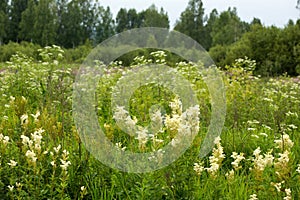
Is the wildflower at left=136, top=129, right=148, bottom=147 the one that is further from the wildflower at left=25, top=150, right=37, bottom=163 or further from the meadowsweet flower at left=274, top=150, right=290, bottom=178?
the meadowsweet flower at left=274, top=150, right=290, bottom=178

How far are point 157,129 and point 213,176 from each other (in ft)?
1.54

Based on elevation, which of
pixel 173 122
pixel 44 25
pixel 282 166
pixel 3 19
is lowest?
pixel 282 166

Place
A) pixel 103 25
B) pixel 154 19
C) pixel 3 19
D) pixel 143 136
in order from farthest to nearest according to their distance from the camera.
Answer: pixel 103 25 < pixel 154 19 < pixel 3 19 < pixel 143 136

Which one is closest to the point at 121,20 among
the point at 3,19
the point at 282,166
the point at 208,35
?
the point at 208,35

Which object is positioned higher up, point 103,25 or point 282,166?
point 103,25

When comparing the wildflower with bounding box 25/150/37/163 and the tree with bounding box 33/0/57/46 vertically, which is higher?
the tree with bounding box 33/0/57/46

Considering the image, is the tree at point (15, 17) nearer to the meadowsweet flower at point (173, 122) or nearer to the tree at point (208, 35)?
the tree at point (208, 35)

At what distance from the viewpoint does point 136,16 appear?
57.5 metres

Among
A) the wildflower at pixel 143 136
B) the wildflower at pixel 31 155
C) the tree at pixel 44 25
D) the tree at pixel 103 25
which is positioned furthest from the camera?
the tree at pixel 103 25

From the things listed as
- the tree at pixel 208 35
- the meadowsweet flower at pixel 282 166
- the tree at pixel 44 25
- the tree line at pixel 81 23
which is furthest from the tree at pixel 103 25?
the meadowsweet flower at pixel 282 166

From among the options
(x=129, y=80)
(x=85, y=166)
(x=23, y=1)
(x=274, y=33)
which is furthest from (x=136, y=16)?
(x=85, y=166)

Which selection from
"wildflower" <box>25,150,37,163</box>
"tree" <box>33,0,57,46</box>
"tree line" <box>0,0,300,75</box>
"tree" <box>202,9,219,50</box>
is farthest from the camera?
"tree" <box>202,9,219,50</box>

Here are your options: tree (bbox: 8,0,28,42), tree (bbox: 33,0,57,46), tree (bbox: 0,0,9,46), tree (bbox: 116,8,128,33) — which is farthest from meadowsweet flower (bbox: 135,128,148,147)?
tree (bbox: 116,8,128,33)

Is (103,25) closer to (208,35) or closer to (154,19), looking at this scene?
(154,19)
